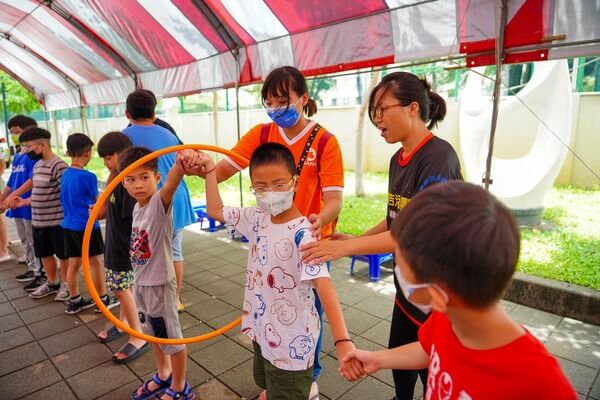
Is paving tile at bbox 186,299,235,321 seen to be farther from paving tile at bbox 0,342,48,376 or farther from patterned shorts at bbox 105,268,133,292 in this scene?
paving tile at bbox 0,342,48,376

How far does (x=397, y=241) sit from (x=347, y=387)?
228cm

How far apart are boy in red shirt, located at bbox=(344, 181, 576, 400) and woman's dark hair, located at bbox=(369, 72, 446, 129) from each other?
112cm

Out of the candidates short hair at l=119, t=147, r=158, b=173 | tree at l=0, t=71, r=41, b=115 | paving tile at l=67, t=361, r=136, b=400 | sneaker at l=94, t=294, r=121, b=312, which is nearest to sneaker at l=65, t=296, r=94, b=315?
sneaker at l=94, t=294, r=121, b=312

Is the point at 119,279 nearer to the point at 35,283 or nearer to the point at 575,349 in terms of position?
the point at 35,283

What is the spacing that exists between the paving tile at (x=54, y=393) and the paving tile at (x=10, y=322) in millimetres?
1420

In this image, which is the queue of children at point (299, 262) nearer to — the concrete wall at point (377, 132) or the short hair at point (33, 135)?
the short hair at point (33, 135)

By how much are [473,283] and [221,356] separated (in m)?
2.91

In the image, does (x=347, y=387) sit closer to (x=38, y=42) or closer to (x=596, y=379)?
(x=596, y=379)

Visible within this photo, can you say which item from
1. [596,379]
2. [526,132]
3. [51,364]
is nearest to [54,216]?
[51,364]

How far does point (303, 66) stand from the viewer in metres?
Result: 4.51

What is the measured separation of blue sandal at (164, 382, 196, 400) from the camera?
2.67 metres

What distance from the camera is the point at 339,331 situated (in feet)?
5.28

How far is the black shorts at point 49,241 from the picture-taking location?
4391mm

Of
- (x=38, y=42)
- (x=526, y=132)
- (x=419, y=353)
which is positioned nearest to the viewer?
A: (x=419, y=353)
